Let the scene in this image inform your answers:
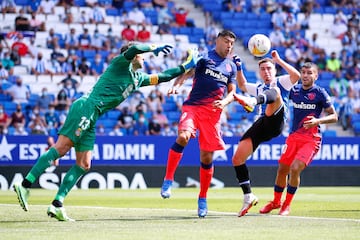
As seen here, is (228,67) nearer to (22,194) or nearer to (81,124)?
(81,124)

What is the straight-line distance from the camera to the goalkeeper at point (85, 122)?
42.9 ft

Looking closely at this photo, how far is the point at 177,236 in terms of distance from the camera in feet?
35.9

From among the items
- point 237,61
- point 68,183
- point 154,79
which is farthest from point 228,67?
point 68,183

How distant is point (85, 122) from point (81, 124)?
0.07 metres

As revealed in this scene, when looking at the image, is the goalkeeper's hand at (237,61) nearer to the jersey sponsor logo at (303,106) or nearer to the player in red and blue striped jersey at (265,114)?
the player in red and blue striped jersey at (265,114)

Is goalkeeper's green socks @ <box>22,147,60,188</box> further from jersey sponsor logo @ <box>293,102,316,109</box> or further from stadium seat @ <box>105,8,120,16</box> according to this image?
stadium seat @ <box>105,8,120,16</box>

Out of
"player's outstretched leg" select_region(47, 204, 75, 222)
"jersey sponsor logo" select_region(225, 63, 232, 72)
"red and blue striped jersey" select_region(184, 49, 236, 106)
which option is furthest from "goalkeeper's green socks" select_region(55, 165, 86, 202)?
"jersey sponsor logo" select_region(225, 63, 232, 72)

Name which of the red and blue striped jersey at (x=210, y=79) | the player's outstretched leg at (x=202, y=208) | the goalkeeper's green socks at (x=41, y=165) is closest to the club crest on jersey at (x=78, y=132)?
the goalkeeper's green socks at (x=41, y=165)

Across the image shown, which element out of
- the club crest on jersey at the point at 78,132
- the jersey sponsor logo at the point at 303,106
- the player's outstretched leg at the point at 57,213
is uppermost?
the club crest on jersey at the point at 78,132

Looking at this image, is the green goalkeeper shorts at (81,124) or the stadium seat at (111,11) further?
the stadium seat at (111,11)

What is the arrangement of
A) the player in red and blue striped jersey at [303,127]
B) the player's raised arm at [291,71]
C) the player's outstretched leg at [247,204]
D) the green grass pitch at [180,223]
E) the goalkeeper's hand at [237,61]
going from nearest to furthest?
the green grass pitch at [180,223], the player's outstretched leg at [247,204], the goalkeeper's hand at [237,61], the player's raised arm at [291,71], the player in red and blue striped jersey at [303,127]

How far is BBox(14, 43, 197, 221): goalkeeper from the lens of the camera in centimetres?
1309

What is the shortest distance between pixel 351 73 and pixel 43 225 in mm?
24184

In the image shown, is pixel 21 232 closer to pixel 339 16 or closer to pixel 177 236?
pixel 177 236
